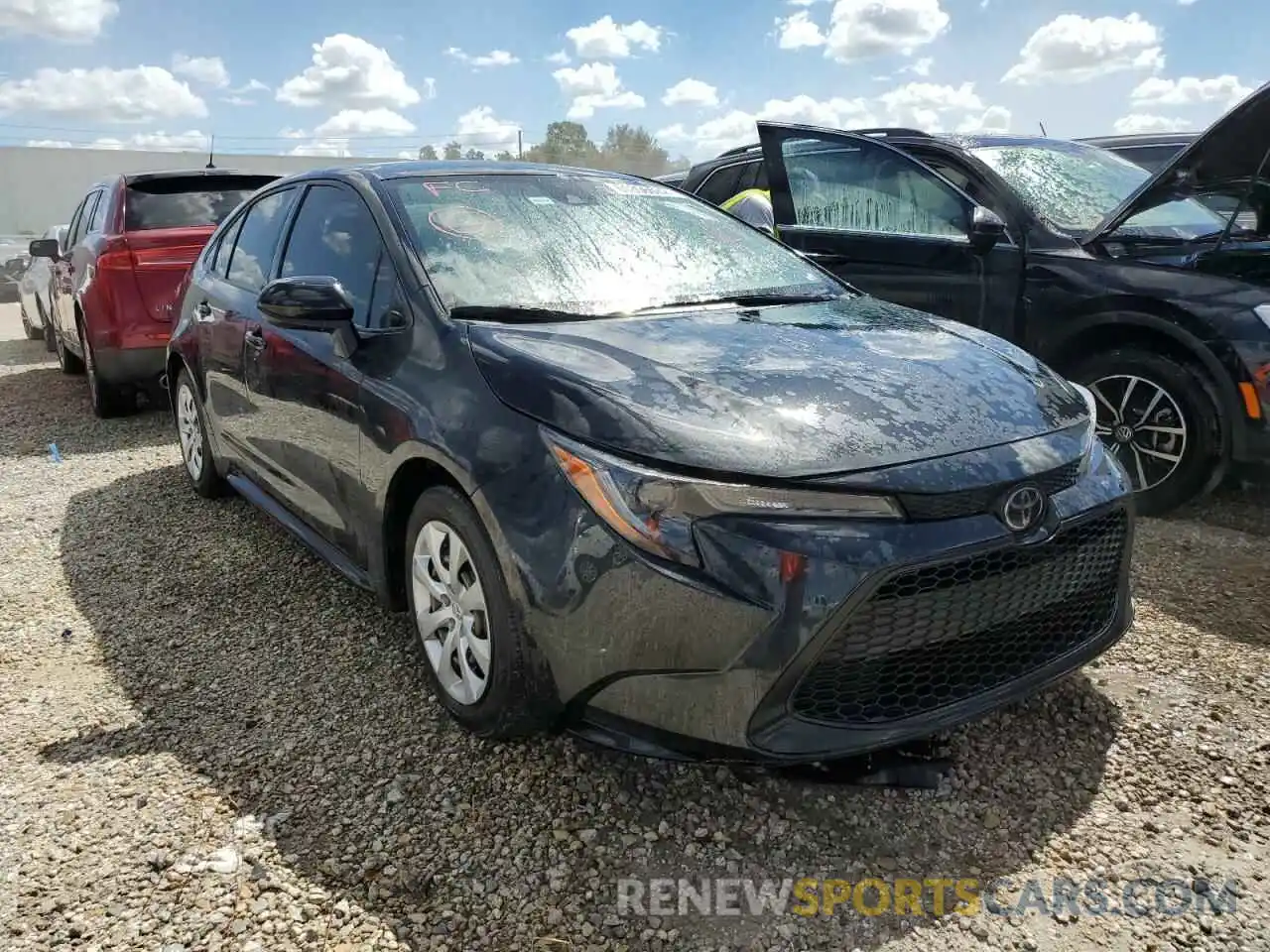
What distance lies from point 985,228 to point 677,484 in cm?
307

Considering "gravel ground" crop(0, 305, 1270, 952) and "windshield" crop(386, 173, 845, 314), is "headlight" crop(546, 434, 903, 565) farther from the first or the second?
"windshield" crop(386, 173, 845, 314)

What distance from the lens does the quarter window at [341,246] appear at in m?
2.98

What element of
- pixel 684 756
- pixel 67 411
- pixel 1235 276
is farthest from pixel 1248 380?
pixel 67 411

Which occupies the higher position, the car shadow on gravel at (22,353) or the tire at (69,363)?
the tire at (69,363)

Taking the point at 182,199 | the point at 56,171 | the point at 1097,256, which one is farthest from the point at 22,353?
the point at 56,171

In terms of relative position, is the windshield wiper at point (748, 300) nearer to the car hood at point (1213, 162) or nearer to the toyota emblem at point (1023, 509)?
the toyota emblem at point (1023, 509)

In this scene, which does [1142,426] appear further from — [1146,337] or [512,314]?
[512,314]

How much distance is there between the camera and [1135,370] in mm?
4180

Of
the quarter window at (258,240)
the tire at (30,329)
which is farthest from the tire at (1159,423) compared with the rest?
the tire at (30,329)

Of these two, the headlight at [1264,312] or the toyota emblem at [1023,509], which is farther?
the headlight at [1264,312]

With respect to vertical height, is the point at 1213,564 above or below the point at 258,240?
below

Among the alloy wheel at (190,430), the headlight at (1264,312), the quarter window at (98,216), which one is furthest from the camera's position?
the quarter window at (98,216)

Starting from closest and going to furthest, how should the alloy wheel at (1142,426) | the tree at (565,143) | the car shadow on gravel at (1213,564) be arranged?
the car shadow on gravel at (1213,564)
the alloy wheel at (1142,426)
the tree at (565,143)

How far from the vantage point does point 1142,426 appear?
4.20 metres
